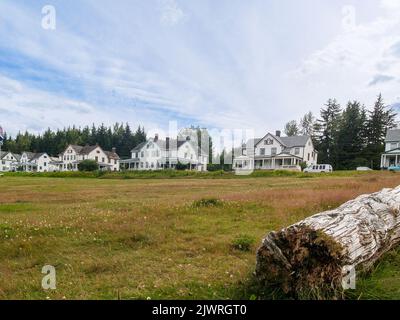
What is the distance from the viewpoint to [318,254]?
16.8 ft

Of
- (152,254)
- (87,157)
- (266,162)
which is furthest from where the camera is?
(87,157)

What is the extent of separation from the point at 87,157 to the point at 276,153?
2441 inches

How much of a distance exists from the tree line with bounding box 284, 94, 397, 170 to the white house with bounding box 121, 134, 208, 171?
30593 millimetres

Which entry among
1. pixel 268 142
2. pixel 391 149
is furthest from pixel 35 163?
pixel 391 149

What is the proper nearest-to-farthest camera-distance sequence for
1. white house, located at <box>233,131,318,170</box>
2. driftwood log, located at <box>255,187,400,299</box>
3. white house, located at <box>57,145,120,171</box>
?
1. driftwood log, located at <box>255,187,400,299</box>
2. white house, located at <box>233,131,318,170</box>
3. white house, located at <box>57,145,120,171</box>

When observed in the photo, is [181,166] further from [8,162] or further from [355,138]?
[8,162]

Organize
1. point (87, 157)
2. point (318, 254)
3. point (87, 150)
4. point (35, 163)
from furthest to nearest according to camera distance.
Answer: point (35, 163) → point (87, 150) → point (87, 157) → point (318, 254)

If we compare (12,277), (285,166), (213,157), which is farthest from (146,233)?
(213,157)

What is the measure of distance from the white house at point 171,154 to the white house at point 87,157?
2091cm

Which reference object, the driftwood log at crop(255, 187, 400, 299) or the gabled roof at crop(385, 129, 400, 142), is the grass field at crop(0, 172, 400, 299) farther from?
the gabled roof at crop(385, 129, 400, 142)

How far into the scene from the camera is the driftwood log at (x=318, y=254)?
4914 mm

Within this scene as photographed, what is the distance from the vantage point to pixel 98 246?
324 inches

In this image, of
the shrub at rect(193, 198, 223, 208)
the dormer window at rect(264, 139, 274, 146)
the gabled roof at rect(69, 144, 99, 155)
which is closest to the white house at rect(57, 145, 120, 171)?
the gabled roof at rect(69, 144, 99, 155)

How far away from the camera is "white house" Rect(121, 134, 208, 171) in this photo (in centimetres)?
7738
